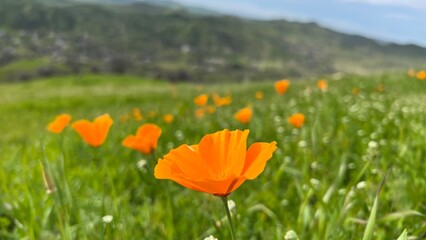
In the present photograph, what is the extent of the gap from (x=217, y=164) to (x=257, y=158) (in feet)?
0.39

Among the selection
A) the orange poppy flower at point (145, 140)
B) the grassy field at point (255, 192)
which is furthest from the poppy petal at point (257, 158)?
the orange poppy flower at point (145, 140)

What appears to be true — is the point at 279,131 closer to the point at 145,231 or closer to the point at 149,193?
the point at 149,193

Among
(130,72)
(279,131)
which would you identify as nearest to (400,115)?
(279,131)

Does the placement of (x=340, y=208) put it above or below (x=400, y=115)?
above

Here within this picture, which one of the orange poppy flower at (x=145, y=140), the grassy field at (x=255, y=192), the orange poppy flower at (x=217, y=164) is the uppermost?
the orange poppy flower at (x=217, y=164)

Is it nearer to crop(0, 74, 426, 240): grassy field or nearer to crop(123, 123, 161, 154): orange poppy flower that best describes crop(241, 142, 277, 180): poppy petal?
crop(0, 74, 426, 240): grassy field

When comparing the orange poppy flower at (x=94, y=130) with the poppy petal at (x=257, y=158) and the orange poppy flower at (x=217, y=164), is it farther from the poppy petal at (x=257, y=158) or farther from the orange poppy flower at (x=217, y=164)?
the poppy petal at (x=257, y=158)

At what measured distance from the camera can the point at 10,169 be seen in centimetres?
429

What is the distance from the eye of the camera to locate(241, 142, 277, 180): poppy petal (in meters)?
1.17

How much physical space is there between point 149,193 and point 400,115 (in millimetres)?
3251

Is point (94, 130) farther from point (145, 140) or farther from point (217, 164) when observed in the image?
point (217, 164)

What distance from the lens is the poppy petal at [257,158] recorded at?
3.84 feet

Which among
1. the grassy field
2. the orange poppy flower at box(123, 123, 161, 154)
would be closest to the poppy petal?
the grassy field

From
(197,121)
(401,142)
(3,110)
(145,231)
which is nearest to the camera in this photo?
(145,231)
